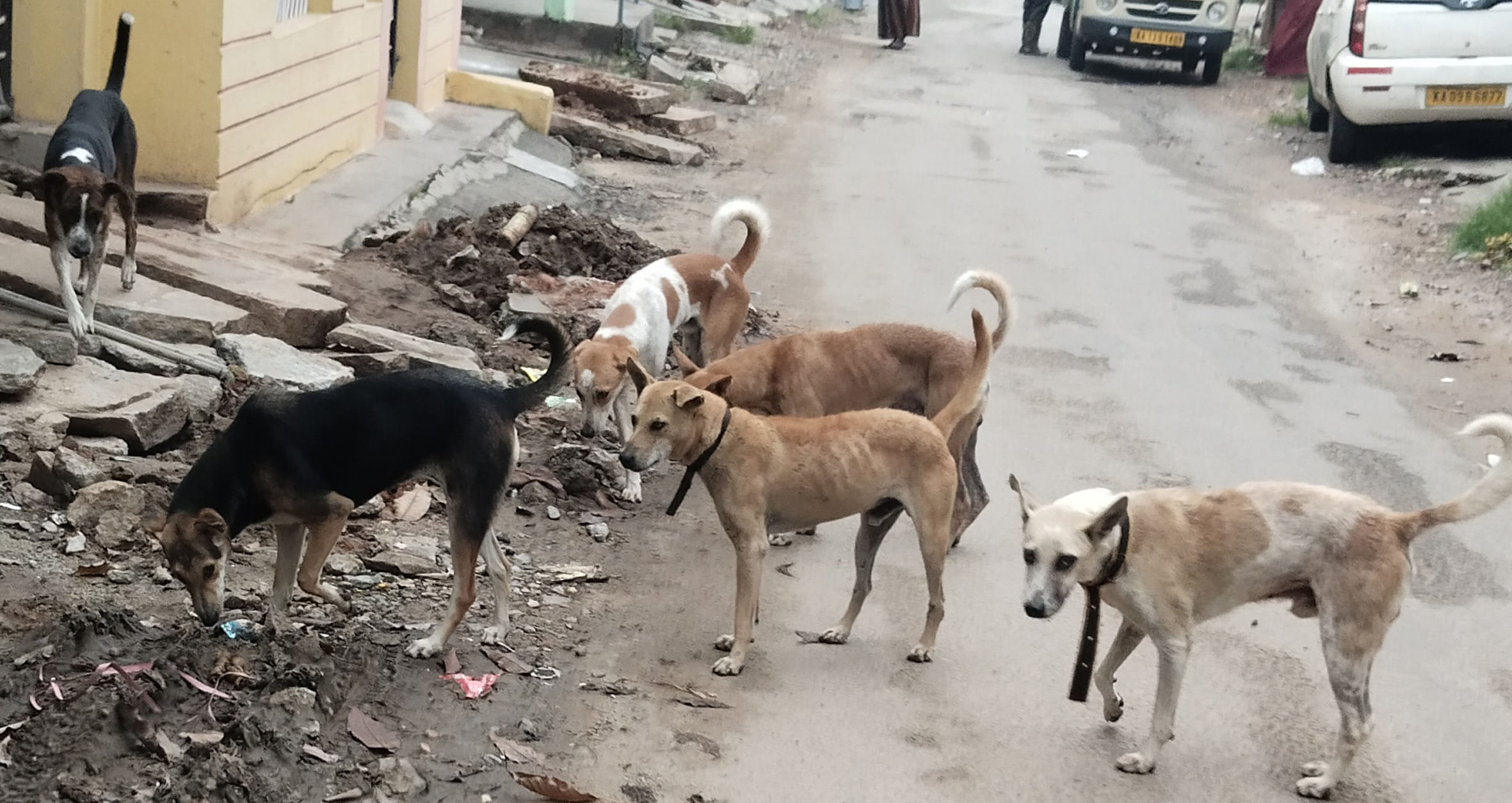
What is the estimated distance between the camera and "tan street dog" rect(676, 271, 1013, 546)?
6914 mm

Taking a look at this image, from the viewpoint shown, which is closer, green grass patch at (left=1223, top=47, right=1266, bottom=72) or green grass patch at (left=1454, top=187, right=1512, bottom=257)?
green grass patch at (left=1454, top=187, right=1512, bottom=257)

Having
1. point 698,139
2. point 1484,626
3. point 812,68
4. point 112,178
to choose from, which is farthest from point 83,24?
point 812,68

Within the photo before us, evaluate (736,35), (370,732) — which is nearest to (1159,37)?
(736,35)

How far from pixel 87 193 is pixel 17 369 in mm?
1060

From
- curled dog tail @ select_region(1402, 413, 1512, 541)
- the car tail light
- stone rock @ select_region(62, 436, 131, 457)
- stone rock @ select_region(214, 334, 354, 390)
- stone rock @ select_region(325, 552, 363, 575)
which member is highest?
the car tail light

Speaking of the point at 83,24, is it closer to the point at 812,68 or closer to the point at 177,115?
the point at 177,115

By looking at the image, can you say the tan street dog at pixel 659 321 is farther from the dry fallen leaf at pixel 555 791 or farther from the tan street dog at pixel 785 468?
the dry fallen leaf at pixel 555 791

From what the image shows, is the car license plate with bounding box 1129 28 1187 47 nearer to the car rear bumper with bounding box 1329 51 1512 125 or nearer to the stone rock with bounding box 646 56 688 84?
the stone rock with bounding box 646 56 688 84

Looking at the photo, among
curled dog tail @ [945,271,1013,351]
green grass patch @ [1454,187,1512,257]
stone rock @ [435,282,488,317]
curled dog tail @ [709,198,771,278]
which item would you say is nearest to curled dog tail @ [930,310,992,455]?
curled dog tail @ [945,271,1013,351]

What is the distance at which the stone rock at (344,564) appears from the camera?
19.2 ft

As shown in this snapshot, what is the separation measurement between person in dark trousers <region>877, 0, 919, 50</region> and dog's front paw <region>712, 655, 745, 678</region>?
24.8m

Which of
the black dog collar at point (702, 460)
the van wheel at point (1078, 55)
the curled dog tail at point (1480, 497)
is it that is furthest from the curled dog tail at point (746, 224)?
the van wheel at point (1078, 55)

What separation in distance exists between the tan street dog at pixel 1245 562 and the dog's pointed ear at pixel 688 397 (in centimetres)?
120

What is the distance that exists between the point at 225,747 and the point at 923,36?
29.4 metres
